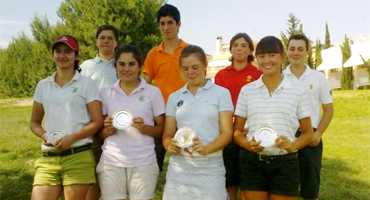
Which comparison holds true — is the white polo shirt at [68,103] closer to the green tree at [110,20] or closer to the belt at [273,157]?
the belt at [273,157]

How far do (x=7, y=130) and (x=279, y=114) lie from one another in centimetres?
1258

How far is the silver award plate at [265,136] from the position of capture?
10.5ft

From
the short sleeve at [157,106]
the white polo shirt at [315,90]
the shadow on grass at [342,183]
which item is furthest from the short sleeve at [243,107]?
the shadow on grass at [342,183]

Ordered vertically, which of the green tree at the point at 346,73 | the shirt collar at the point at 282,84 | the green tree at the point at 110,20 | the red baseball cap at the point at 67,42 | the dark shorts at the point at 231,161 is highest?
the green tree at the point at 110,20

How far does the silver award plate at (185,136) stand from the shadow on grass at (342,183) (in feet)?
12.4

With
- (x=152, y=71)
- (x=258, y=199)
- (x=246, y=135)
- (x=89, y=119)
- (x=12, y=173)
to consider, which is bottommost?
(x=12, y=173)

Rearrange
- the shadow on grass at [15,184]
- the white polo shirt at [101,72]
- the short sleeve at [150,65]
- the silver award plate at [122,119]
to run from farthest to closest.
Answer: the shadow on grass at [15,184] < the short sleeve at [150,65] < the white polo shirt at [101,72] < the silver award plate at [122,119]

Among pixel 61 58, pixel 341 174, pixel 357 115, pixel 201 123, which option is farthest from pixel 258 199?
pixel 357 115

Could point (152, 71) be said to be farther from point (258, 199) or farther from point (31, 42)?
point (31, 42)

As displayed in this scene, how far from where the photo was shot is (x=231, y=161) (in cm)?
409

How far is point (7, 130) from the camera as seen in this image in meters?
13.6

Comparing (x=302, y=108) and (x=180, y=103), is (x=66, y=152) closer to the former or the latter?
(x=180, y=103)

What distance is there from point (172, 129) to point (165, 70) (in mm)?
1160

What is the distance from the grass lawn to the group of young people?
8.44ft
